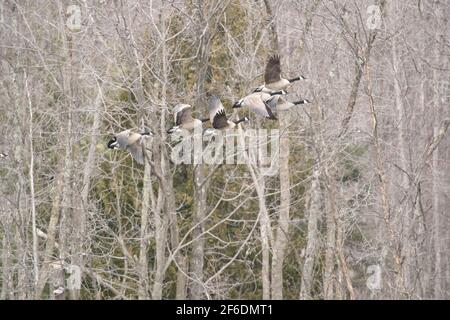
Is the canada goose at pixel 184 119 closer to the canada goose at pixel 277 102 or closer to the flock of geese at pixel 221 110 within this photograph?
the flock of geese at pixel 221 110

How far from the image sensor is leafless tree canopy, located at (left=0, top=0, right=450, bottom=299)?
11.5 meters

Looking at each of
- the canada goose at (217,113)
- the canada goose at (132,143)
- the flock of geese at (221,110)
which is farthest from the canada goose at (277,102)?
the canada goose at (132,143)

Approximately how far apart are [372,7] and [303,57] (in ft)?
9.30

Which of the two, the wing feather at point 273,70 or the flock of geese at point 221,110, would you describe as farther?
the wing feather at point 273,70

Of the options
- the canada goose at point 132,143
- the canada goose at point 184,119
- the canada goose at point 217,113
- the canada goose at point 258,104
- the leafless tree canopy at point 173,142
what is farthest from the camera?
the leafless tree canopy at point 173,142

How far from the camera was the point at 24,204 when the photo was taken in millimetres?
13430

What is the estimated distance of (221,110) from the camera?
10812 mm

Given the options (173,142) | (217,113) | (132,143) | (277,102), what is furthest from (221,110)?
(173,142)

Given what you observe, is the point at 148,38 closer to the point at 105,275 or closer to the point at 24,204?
the point at 24,204

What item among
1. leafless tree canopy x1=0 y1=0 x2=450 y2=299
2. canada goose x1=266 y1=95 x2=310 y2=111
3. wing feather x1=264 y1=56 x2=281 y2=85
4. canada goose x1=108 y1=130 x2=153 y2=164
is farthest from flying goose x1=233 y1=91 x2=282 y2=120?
canada goose x1=108 y1=130 x2=153 y2=164

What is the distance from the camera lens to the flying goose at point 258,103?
10250 mm

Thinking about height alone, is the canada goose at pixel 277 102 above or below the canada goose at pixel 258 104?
above

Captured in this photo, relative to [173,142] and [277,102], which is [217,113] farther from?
[173,142]
